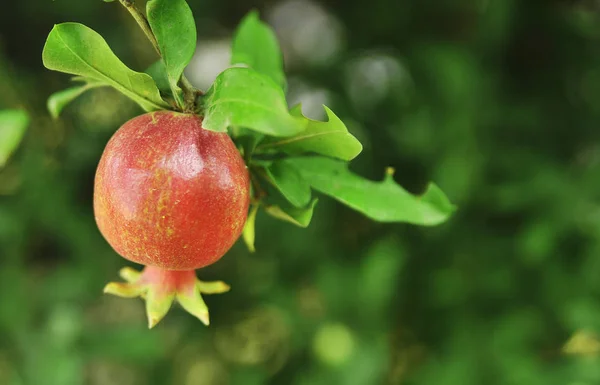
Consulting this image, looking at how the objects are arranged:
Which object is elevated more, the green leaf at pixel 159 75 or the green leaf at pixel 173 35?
the green leaf at pixel 173 35

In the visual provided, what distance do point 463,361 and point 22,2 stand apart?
1.70 meters

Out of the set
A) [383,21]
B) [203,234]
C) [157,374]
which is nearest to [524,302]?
[383,21]

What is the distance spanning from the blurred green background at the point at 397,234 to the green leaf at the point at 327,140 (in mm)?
923

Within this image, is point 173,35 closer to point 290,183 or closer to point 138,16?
point 138,16

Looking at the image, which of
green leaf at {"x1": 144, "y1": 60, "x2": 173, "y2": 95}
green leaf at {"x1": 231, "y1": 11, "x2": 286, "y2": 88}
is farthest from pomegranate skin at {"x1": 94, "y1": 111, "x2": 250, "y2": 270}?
green leaf at {"x1": 231, "y1": 11, "x2": 286, "y2": 88}

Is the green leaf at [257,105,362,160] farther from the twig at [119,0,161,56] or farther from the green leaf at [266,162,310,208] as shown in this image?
the twig at [119,0,161,56]

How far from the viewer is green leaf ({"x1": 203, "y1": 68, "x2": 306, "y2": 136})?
41cm

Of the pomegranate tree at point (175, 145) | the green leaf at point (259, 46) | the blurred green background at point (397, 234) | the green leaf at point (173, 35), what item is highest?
the green leaf at point (173, 35)

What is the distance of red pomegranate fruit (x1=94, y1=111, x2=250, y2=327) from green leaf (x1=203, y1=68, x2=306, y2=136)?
0.14 ft

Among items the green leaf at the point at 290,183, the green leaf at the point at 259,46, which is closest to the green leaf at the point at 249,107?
the green leaf at the point at 290,183

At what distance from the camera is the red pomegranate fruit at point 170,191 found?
1.50 ft

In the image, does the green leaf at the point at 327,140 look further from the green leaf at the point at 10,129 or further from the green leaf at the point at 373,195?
the green leaf at the point at 10,129

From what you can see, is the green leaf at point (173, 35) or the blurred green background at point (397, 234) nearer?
the green leaf at point (173, 35)

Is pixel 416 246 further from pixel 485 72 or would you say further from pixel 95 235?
pixel 95 235
